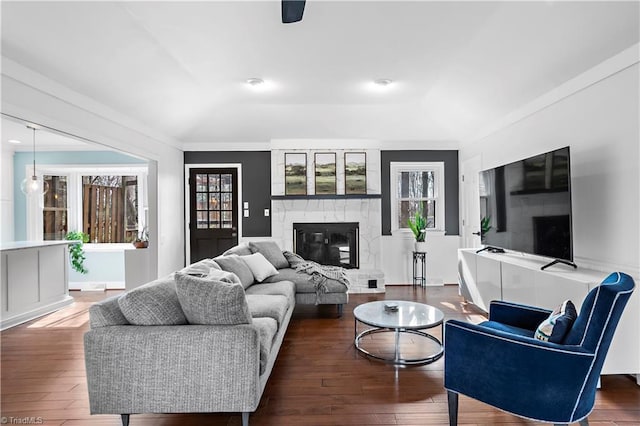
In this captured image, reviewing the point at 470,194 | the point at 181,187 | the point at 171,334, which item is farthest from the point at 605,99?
the point at 181,187

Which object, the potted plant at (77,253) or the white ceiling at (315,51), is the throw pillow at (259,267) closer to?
the white ceiling at (315,51)

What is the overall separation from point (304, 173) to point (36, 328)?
161 inches

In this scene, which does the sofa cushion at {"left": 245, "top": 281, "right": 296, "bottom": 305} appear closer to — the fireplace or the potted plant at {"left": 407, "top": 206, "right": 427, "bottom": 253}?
the fireplace

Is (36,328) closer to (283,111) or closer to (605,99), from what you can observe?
(283,111)

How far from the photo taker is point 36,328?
3947mm

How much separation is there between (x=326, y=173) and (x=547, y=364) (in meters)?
4.51

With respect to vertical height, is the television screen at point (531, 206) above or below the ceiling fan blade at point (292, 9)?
below

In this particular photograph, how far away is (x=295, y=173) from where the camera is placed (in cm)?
583

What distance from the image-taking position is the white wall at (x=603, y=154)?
2.62 m

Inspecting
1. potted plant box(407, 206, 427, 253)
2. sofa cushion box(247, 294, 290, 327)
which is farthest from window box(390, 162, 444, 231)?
sofa cushion box(247, 294, 290, 327)

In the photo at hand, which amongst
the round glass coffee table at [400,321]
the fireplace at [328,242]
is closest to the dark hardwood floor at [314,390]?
the round glass coffee table at [400,321]

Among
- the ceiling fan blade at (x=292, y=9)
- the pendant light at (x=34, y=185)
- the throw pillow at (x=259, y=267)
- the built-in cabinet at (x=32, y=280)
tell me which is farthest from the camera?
the pendant light at (x=34, y=185)

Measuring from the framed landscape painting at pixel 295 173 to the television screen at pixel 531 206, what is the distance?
9.17ft

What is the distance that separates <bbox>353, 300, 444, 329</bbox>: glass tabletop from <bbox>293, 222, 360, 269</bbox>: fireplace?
244 cm
